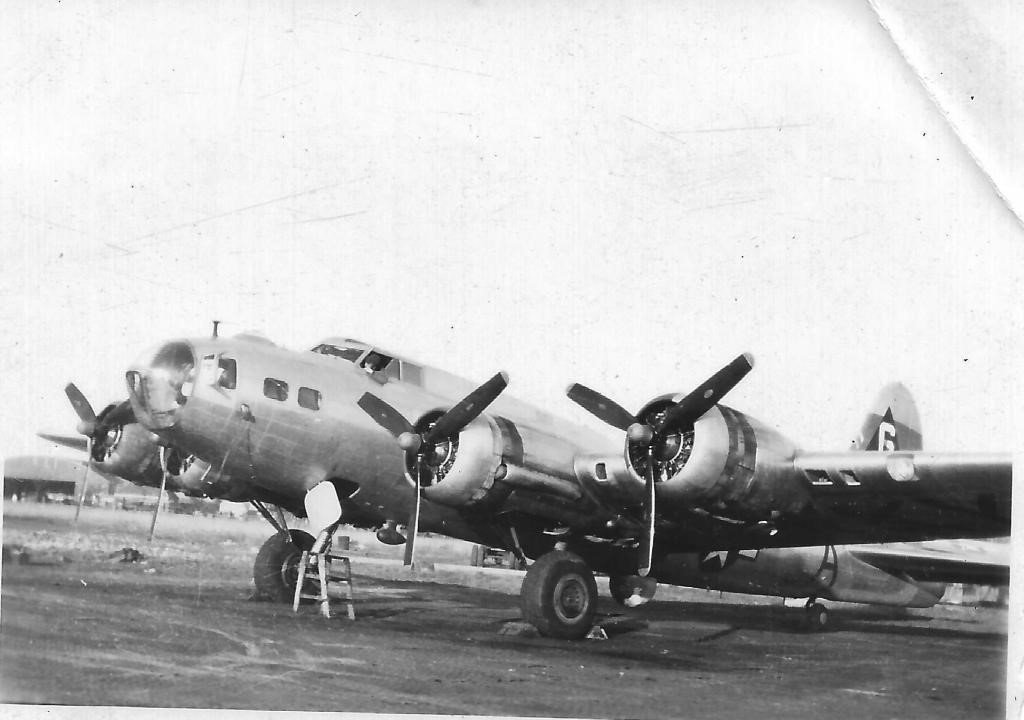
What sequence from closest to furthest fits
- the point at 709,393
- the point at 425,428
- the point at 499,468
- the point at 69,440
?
the point at 709,393
the point at 499,468
the point at 425,428
the point at 69,440

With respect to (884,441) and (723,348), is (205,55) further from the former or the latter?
(884,441)

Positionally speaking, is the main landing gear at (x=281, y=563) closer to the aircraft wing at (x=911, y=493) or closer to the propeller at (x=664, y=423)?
the propeller at (x=664, y=423)

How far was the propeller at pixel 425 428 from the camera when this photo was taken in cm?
737

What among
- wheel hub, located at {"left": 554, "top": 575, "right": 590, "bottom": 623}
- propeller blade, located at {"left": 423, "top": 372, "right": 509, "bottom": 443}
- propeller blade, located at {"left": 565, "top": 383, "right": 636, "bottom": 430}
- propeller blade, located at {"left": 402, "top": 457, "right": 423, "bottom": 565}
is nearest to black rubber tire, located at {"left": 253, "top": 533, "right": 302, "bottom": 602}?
propeller blade, located at {"left": 402, "top": 457, "right": 423, "bottom": 565}

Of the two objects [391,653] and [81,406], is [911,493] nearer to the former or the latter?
[391,653]

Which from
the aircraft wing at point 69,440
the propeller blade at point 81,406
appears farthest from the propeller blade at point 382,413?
the aircraft wing at point 69,440

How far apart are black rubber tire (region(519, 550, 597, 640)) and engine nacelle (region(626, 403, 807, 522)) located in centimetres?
99

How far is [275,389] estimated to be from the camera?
7.57m

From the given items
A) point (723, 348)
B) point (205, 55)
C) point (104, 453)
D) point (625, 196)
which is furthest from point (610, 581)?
point (205, 55)

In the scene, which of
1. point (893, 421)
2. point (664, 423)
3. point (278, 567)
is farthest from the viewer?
point (278, 567)

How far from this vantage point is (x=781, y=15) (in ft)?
23.2

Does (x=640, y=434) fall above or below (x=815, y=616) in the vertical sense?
above

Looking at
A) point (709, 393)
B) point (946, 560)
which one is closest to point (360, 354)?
point (709, 393)

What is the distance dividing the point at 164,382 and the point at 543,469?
295cm
